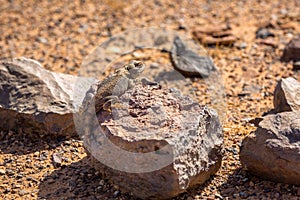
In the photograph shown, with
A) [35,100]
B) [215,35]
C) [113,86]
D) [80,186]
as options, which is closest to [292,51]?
[215,35]

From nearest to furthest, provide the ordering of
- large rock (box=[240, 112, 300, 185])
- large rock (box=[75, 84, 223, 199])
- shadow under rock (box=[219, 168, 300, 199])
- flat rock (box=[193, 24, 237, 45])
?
large rock (box=[75, 84, 223, 199]), large rock (box=[240, 112, 300, 185]), shadow under rock (box=[219, 168, 300, 199]), flat rock (box=[193, 24, 237, 45])

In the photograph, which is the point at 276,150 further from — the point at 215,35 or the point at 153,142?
the point at 215,35

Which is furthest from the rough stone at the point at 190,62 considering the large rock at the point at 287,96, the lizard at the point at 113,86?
the lizard at the point at 113,86

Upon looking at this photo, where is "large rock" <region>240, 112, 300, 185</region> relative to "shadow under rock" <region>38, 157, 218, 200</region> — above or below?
above

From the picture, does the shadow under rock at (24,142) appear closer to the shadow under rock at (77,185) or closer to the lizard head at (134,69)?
the shadow under rock at (77,185)

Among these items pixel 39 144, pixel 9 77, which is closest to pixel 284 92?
pixel 39 144

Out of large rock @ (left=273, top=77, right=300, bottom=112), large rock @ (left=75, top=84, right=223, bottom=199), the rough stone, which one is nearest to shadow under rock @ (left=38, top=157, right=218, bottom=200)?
large rock @ (left=75, top=84, right=223, bottom=199)

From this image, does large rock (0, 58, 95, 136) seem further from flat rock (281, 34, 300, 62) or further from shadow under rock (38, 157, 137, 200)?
flat rock (281, 34, 300, 62)

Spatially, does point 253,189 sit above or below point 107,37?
below
